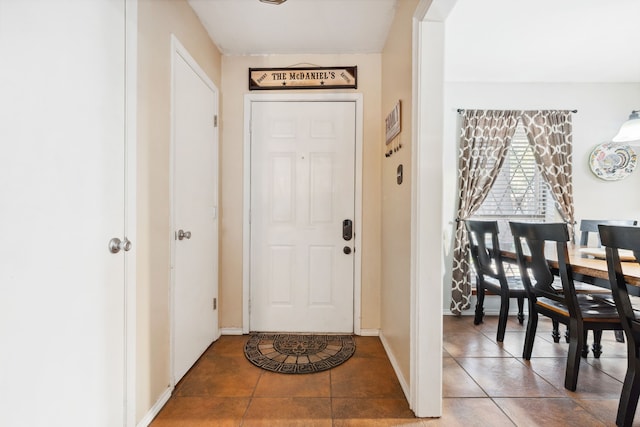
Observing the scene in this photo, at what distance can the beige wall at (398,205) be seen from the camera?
71.4 inches

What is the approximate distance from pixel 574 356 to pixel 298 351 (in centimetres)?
181

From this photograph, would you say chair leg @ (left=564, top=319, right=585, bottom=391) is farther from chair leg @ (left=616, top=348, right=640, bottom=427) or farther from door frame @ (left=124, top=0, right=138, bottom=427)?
door frame @ (left=124, top=0, right=138, bottom=427)

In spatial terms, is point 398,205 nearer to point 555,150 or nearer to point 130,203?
point 130,203

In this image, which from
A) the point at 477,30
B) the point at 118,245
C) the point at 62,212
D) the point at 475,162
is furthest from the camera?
the point at 475,162

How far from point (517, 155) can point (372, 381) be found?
286 cm

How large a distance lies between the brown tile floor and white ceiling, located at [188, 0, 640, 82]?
2.48m

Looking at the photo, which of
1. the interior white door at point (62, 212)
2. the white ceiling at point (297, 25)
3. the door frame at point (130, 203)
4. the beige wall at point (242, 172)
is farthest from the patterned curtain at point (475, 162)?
the interior white door at point (62, 212)

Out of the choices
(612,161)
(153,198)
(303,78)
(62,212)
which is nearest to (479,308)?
(612,161)

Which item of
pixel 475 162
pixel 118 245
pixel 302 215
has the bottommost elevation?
pixel 118 245

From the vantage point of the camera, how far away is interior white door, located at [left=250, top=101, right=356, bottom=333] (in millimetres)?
2646

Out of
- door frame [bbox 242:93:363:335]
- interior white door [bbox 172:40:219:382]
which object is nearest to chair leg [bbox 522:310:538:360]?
door frame [bbox 242:93:363:335]

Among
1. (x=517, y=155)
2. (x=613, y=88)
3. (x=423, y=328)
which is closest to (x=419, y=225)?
(x=423, y=328)

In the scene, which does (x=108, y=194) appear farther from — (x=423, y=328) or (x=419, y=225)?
(x=423, y=328)

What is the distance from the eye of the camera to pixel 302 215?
2672mm
